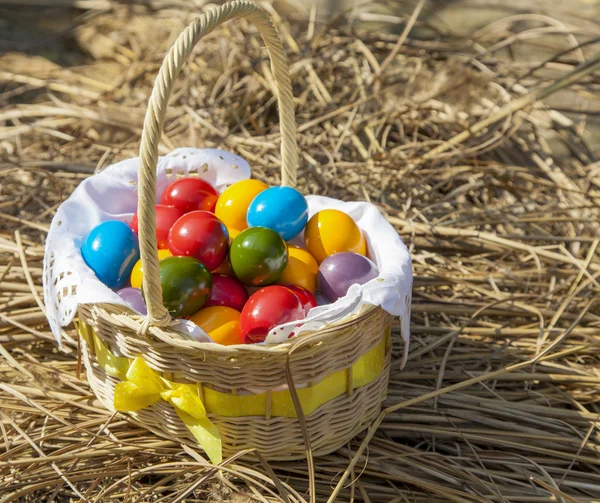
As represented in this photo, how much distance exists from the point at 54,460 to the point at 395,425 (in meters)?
0.90

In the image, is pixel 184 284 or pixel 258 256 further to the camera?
pixel 258 256

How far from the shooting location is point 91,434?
5.69 ft

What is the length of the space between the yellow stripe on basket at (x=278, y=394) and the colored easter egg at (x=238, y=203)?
0.53m

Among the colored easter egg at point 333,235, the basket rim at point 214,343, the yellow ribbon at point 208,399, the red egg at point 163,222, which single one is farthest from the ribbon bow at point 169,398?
the colored easter egg at point 333,235

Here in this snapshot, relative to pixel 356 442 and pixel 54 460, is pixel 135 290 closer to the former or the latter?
pixel 54 460

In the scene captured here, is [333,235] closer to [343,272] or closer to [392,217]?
[343,272]

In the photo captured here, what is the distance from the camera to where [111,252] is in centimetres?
175

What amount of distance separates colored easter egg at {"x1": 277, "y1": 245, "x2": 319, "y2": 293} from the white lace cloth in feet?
0.52

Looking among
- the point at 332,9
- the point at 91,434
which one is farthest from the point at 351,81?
the point at 91,434

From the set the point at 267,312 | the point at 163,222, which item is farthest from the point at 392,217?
the point at 267,312

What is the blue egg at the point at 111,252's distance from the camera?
1752 mm

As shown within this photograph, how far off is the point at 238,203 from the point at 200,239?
285 millimetres

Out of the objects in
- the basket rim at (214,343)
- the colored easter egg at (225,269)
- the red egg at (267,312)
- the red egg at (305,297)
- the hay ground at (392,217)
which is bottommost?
the hay ground at (392,217)

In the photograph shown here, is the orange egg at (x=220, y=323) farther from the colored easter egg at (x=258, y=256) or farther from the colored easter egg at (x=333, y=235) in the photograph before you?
the colored easter egg at (x=333, y=235)
